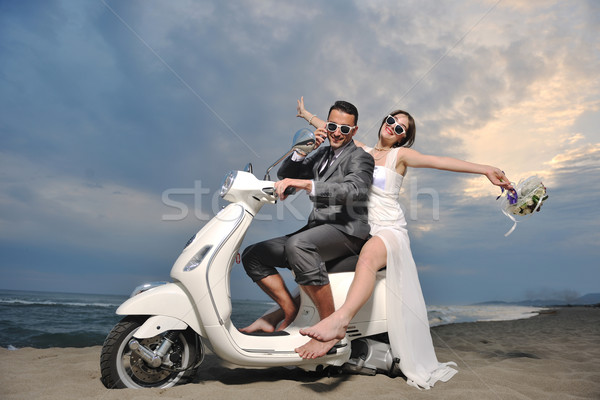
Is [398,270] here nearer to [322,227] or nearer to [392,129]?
[322,227]

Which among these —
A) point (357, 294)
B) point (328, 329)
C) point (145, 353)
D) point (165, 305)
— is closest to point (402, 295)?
point (357, 294)

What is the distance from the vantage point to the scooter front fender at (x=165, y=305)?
81.8 inches

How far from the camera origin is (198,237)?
2.26 metres

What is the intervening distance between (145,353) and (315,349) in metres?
0.89

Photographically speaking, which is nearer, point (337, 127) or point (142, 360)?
point (142, 360)

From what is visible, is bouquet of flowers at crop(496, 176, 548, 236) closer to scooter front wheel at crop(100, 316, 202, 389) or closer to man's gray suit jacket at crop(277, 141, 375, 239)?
man's gray suit jacket at crop(277, 141, 375, 239)

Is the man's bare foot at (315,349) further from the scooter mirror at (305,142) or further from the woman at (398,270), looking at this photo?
the scooter mirror at (305,142)

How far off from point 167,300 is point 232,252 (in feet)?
1.37

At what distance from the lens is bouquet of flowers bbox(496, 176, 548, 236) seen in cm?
284

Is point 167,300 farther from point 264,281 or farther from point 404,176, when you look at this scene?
point 404,176

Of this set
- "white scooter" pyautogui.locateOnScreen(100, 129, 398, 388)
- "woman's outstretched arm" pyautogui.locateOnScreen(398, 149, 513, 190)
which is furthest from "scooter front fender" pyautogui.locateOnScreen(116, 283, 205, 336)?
"woman's outstretched arm" pyautogui.locateOnScreen(398, 149, 513, 190)

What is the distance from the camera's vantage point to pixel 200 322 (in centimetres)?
214

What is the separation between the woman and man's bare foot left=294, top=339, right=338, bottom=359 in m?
0.02

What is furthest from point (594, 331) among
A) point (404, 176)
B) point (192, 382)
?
point (192, 382)
